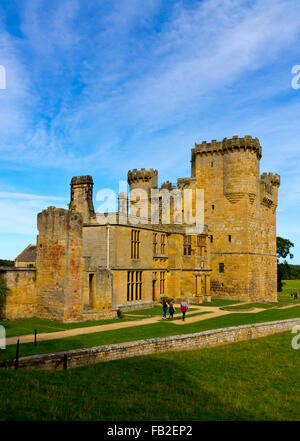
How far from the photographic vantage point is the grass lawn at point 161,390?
10688 millimetres

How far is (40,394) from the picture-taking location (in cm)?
1141

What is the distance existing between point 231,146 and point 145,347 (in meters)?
32.4

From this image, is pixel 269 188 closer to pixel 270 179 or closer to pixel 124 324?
pixel 270 179

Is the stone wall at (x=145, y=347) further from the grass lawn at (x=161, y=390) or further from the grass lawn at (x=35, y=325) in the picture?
the grass lawn at (x=35, y=325)

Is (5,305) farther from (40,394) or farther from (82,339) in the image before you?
(40,394)

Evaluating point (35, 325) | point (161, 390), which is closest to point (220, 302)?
point (35, 325)

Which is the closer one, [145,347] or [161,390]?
[161,390]

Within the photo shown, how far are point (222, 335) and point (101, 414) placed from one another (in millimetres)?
12738

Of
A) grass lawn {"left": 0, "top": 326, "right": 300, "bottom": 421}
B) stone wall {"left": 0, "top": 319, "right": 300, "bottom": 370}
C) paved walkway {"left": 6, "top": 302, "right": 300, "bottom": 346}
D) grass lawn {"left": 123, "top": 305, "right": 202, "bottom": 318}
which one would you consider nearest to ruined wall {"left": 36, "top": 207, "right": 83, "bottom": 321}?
paved walkway {"left": 6, "top": 302, "right": 300, "bottom": 346}

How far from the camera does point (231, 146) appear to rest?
45594 mm

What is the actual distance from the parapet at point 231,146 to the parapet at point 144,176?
7595 mm

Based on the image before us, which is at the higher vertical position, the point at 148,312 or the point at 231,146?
the point at 231,146

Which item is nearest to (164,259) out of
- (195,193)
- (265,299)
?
(195,193)

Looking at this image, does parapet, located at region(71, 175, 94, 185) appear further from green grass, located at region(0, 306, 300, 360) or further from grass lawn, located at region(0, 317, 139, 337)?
green grass, located at region(0, 306, 300, 360)
